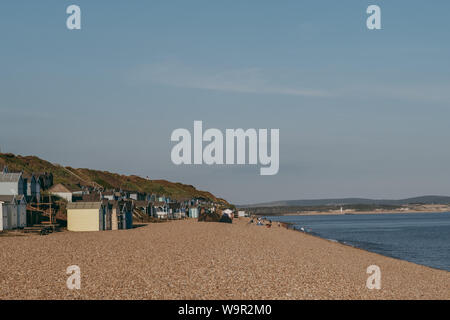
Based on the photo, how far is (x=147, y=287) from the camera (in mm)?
19766

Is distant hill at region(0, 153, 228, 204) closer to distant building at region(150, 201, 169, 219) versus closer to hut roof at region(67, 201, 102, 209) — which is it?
distant building at region(150, 201, 169, 219)

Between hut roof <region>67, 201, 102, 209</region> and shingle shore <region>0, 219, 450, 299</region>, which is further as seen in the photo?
hut roof <region>67, 201, 102, 209</region>

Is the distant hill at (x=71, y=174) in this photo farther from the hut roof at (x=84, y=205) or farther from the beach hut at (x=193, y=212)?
the beach hut at (x=193, y=212)

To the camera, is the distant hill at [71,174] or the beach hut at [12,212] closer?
the beach hut at [12,212]

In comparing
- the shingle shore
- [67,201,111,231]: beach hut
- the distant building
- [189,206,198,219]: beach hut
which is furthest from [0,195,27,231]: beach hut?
[189,206,198,219]: beach hut

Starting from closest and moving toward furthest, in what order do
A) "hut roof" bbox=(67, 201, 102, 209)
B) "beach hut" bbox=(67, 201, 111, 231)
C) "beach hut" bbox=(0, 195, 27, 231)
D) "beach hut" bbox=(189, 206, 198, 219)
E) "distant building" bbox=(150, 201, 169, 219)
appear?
"beach hut" bbox=(0, 195, 27, 231) < "beach hut" bbox=(67, 201, 111, 231) < "hut roof" bbox=(67, 201, 102, 209) < "distant building" bbox=(150, 201, 169, 219) < "beach hut" bbox=(189, 206, 198, 219)

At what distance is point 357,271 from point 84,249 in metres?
18.5

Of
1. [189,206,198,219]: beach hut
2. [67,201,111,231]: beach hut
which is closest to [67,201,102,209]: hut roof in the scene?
[67,201,111,231]: beach hut

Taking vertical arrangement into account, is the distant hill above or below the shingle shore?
above

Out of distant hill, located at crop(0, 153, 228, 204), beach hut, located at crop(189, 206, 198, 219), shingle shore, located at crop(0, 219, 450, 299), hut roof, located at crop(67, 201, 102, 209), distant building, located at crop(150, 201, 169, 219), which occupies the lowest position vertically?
beach hut, located at crop(189, 206, 198, 219)

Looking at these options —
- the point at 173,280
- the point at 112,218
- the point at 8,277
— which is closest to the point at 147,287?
the point at 173,280

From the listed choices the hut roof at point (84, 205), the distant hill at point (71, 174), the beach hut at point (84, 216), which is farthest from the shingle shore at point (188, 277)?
the distant hill at point (71, 174)

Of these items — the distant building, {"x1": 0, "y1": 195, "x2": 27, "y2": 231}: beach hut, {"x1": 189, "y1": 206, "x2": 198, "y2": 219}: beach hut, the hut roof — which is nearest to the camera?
{"x1": 0, "y1": 195, "x2": 27, "y2": 231}: beach hut
